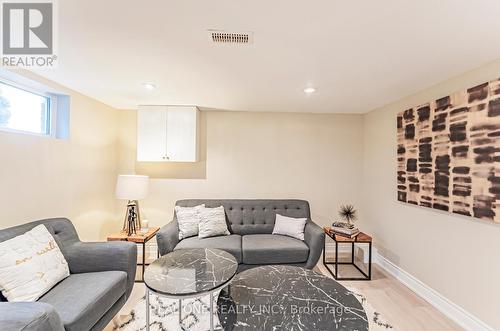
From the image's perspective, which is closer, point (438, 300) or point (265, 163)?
point (438, 300)

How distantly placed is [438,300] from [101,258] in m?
3.31

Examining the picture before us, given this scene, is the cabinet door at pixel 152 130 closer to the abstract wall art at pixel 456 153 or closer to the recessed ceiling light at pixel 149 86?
the recessed ceiling light at pixel 149 86

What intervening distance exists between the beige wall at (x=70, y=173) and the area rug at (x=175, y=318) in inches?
53.1

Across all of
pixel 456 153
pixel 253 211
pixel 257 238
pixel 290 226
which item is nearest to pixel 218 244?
pixel 257 238

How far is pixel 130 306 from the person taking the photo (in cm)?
250

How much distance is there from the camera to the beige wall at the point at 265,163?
3.89 m

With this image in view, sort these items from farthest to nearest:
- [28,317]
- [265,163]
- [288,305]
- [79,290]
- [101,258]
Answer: [265,163], [101,258], [79,290], [288,305], [28,317]

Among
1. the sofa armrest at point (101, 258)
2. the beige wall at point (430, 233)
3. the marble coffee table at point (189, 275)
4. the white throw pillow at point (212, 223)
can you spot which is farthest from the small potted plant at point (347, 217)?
the sofa armrest at point (101, 258)

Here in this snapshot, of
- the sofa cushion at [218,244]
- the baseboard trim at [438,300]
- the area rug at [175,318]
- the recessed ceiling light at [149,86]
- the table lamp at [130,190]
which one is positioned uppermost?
the recessed ceiling light at [149,86]

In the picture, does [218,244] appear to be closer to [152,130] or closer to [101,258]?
[101,258]

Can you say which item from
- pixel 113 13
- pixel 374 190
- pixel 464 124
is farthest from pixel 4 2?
pixel 374 190

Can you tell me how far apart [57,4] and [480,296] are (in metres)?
3.76

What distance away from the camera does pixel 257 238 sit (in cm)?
325

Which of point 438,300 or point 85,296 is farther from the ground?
point 85,296
